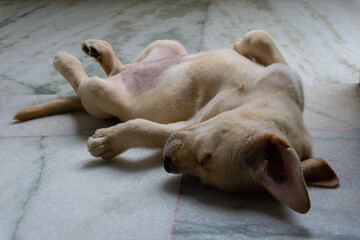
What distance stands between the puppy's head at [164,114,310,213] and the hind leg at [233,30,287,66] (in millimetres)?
850

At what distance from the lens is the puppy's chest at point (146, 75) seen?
272 cm

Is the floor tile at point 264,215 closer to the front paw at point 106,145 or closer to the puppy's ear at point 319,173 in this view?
the puppy's ear at point 319,173

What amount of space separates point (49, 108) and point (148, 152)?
970mm

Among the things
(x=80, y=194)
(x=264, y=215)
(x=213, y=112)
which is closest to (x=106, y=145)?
(x=80, y=194)

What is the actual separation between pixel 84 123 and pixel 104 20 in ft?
8.59

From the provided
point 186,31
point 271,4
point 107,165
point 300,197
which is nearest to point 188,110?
point 107,165

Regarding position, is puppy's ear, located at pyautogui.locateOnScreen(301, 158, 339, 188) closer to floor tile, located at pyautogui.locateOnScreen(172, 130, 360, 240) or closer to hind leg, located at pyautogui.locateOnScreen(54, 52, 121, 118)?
floor tile, located at pyautogui.locateOnScreen(172, 130, 360, 240)

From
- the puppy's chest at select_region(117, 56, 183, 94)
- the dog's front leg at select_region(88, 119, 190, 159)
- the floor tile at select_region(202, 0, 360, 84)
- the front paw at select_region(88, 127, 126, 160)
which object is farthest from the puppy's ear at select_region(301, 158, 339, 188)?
the floor tile at select_region(202, 0, 360, 84)

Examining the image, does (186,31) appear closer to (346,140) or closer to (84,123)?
(84,123)

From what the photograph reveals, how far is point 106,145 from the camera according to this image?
89.9 inches

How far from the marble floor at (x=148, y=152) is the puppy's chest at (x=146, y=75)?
0.29 meters

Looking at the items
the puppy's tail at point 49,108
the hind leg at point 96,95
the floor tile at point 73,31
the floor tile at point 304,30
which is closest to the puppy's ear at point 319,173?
the hind leg at point 96,95

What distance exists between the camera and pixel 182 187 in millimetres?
1984

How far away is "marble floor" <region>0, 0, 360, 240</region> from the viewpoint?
1.70 meters
